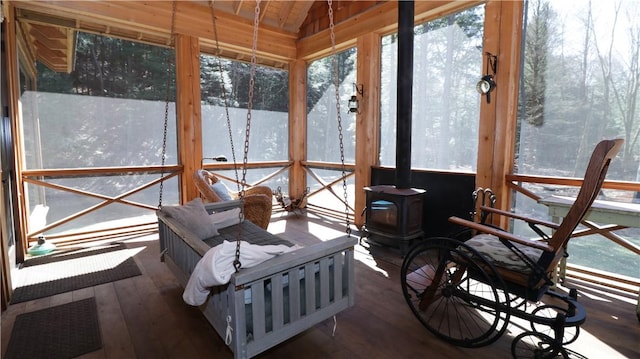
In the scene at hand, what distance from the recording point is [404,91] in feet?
11.6

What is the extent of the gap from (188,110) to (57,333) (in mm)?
3234

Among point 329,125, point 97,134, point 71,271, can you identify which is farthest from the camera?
point 329,125

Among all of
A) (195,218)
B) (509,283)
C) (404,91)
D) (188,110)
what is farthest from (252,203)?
(509,283)

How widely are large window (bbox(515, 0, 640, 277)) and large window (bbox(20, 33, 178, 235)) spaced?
4.31 meters

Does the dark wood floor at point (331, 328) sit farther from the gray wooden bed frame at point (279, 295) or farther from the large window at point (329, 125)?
the large window at point (329, 125)

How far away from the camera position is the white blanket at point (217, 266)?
1.49 m

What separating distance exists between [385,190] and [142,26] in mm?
3873

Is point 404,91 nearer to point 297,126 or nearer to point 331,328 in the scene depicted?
point 331,328

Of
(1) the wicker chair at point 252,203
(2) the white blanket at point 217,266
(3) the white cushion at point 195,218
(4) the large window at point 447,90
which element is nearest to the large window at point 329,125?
(4) the large window at point 447,90

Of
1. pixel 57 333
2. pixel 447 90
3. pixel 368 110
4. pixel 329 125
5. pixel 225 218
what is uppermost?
pixel 447 90

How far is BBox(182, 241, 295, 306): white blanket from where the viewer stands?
4.88 feet

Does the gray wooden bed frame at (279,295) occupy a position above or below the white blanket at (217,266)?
below

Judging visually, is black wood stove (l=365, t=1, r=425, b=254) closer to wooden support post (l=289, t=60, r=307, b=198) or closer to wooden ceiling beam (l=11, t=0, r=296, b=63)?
wooden support post (l=289, t=60, r=307, b=198)

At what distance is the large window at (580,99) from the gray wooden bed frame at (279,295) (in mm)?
2458
